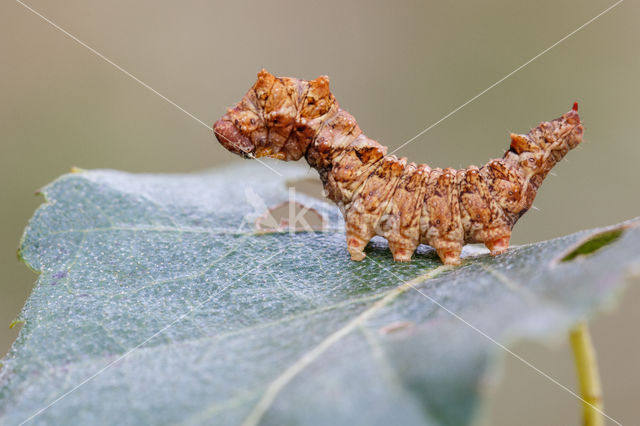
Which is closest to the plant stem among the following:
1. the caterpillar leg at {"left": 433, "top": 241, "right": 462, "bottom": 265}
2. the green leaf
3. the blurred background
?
the green leaf

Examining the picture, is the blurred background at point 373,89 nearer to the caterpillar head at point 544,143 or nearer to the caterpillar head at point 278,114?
the caterpillar head at point 544,143

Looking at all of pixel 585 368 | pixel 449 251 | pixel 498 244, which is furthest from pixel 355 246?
pixel 585 368

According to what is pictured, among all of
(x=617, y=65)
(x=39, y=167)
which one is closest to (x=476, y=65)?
(x=617, y=65)

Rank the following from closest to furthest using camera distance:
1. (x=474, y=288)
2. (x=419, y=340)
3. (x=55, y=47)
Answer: (x=419, y=340), (x=474, y=288), (x=55, y=47)

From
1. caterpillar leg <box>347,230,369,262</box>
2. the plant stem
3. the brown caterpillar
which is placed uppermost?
the brown caterpillar

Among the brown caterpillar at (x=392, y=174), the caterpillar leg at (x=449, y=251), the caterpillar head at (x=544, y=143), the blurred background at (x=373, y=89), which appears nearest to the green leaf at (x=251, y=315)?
the caterpillar leg at (x=449, y=251)

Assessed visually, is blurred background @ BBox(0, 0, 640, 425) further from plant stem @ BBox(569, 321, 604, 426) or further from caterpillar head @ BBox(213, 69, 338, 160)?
plant stem @ BBox(569, 321, 604, 426)

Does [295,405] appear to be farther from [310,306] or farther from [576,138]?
[576,138]
